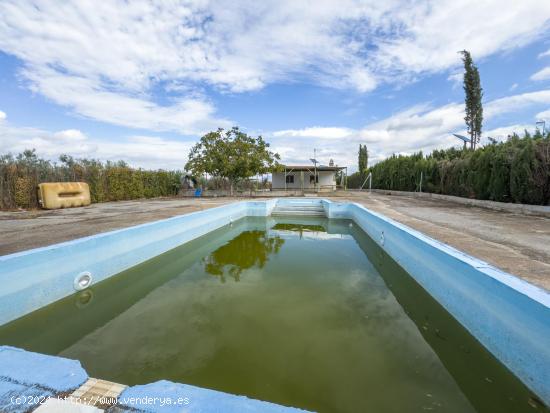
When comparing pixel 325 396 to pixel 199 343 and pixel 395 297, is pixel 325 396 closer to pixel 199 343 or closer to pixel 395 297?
pixel 199 343

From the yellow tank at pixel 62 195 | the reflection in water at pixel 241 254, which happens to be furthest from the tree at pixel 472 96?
the yellow tank at pixel 62 195

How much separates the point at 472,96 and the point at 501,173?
22870 mm

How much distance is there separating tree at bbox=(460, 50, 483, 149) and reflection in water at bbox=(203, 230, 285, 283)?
2878cm

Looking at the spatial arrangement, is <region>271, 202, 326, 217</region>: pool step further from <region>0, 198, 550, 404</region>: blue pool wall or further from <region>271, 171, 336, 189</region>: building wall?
<region>271, 171, 336, 189</region>: building wall

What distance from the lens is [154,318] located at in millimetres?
3475

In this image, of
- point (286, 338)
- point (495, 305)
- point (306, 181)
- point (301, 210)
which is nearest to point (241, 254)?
point (286, 338)

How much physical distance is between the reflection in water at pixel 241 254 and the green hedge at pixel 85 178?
1021 centimetres

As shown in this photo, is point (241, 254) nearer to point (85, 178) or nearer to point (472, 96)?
point (85, 178)

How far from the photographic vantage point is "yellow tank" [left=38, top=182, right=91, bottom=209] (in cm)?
1126

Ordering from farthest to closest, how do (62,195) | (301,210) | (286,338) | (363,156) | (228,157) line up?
(363,156)
(228,157)
(301,210)
(62,195)
(286,338)

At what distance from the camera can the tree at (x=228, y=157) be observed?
65.4 ft

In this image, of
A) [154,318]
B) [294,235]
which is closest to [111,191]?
[294,235]

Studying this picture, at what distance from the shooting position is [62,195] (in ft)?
39.1

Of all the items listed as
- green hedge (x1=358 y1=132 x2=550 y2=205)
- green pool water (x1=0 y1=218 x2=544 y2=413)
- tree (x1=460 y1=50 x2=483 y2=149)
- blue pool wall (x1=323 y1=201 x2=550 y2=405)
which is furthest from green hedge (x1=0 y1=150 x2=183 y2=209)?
tree (x1=460 y1=50 x2=483 y2=149)
